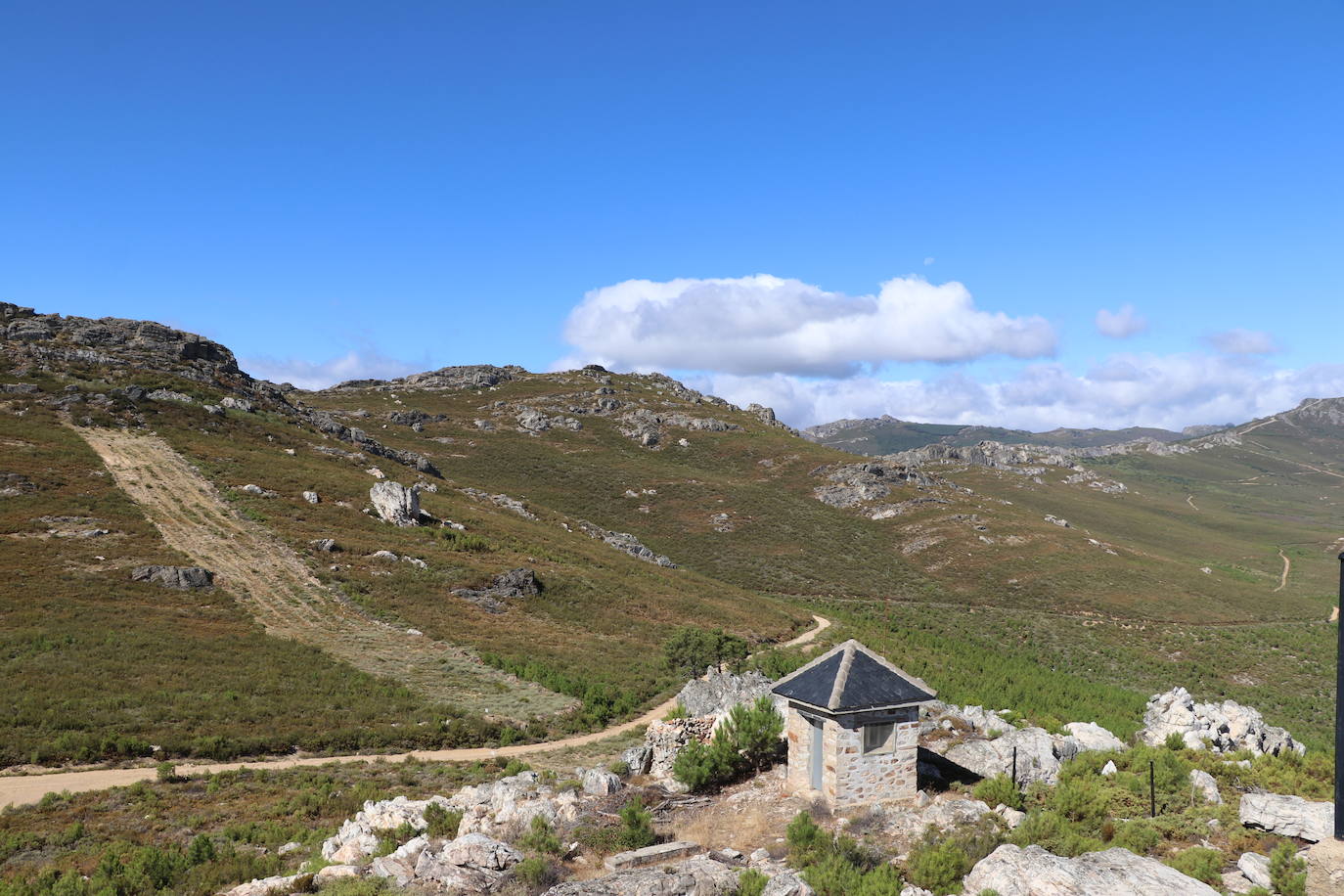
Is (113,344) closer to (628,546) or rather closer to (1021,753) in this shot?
(628,546)

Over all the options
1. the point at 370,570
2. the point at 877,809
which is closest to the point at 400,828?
the point at 877,809

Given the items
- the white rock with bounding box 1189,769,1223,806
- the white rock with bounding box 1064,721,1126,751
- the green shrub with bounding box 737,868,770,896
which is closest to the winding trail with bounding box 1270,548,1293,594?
the white rock with bounding box 1064,721,1126,751

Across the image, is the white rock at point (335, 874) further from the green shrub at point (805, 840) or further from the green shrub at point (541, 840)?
the green shrub at point (805, 840)

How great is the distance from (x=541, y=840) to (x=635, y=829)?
2.17 metres

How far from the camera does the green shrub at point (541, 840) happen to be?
55.0 feet

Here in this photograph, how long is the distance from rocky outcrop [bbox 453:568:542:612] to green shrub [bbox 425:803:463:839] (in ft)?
101

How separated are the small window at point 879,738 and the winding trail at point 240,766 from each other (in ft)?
51.4

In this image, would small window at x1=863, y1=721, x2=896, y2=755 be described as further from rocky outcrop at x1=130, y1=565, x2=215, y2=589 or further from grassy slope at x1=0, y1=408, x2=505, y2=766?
rocky outcrop at x1=130, y1=565, x2=215, y2=589

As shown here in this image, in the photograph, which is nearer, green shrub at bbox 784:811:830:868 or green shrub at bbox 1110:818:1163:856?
green shrub at bbox 784:811:830:868

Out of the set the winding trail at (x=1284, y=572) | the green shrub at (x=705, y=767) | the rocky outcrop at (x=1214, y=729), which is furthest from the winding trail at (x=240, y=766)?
the winding trail at (x=1284, y=572)

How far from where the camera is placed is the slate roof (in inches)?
749

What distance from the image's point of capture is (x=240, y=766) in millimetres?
26984

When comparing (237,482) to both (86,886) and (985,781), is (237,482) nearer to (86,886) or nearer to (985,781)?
(86,886)

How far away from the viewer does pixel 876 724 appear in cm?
1944
